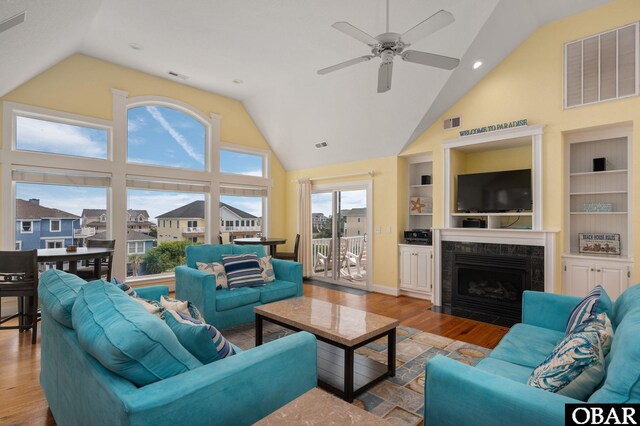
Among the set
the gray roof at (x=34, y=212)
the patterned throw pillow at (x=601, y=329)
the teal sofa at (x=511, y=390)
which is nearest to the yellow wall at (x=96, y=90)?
the gray roof at (x=34, y=212)

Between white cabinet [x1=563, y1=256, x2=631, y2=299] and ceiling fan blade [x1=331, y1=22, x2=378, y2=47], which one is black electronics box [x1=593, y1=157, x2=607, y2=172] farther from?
ceiling fan blade [x1=331, y1=22, x2=378, y2=47]

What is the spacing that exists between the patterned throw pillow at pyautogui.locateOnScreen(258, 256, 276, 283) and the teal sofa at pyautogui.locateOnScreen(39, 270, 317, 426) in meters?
2.54

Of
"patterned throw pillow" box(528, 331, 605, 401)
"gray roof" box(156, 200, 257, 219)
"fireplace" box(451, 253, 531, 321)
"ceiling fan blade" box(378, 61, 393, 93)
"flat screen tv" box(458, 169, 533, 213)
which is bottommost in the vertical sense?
"fireplace" box(451, 253, 531, 321)

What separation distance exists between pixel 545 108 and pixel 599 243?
6.08ft

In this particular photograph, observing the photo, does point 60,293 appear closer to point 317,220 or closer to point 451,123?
point 451,123

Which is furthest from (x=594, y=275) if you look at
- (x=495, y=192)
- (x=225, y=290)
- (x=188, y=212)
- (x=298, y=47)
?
(x=188, y=212)

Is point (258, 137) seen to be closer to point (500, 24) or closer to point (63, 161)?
point (63, 161)

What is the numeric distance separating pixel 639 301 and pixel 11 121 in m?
6.64

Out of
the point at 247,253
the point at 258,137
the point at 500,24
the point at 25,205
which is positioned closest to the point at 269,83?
the point at 258,137

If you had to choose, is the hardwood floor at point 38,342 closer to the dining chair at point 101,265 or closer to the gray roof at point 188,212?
the dining chair at point 101,265

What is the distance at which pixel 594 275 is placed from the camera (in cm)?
388

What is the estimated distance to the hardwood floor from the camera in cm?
227

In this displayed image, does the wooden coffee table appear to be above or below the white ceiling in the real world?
below

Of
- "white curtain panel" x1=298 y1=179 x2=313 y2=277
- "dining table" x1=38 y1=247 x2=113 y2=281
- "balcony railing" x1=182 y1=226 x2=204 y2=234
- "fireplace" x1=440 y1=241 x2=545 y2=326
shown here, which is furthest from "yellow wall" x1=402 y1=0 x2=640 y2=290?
"dining table" x1=38 y1=247 x2=113 y2=281
